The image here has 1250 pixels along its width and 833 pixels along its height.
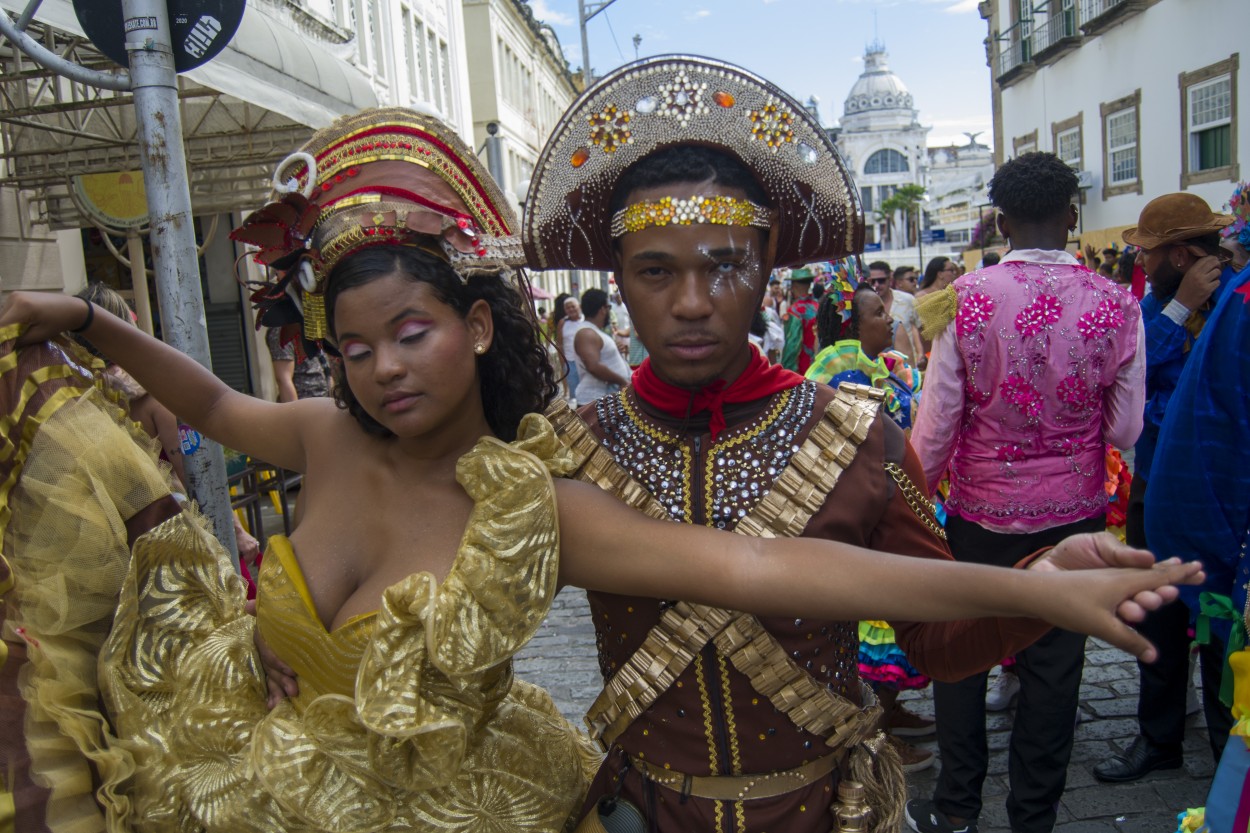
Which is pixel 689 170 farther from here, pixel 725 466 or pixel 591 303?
pixel 591 303

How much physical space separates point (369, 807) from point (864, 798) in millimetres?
895

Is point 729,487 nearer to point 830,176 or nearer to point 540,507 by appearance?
point 540,507

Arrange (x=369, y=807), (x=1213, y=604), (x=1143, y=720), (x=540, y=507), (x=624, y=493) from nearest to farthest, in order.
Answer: (x=540, y=507) → (x=369, y=807) → (x=624, y=493) → (x=1213, y=604) → (x=1143, y=720)

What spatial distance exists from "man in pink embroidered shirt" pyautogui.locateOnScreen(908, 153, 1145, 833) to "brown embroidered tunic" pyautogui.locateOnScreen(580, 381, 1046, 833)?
1.70m

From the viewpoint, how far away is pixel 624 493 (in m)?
1.79

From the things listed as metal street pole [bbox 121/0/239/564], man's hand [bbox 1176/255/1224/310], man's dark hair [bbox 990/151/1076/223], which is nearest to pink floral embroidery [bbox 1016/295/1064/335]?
man's dark hair [bbox 990/151/1076/223]

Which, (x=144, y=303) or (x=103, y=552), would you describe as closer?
(x=103, y=552)

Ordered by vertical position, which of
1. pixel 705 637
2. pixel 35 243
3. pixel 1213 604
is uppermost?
pixel 35 243

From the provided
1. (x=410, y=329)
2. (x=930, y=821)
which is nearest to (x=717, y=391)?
(x=410, y=329)

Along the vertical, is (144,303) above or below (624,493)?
above

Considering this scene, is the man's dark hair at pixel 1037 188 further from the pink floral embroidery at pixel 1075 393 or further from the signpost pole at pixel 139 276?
the signpost pole at pixel 139 276

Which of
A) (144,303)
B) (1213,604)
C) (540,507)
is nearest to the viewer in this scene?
(540,507)

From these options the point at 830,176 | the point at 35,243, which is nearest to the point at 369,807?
the point at 830,176

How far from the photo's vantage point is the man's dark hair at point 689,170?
1744 millimetres
